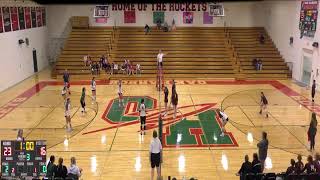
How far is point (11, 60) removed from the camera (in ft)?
86.7

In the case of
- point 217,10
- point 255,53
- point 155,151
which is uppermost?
point 217,10

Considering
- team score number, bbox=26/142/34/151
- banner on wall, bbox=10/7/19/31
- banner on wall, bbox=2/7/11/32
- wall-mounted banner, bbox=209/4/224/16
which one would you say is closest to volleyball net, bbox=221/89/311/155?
team score number, bbox=26/142/34/151

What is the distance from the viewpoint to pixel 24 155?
9445mm

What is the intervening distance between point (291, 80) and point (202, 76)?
666 cm

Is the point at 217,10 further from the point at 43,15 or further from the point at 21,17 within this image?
the point at 43,15

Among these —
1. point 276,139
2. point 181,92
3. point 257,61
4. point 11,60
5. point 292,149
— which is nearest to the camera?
point 292,149

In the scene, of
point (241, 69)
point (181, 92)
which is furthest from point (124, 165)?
point (241, 69)

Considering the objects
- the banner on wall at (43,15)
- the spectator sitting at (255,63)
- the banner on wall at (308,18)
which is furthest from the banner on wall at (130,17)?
the banner on wall at (308,18)

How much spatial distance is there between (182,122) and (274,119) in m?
4.40

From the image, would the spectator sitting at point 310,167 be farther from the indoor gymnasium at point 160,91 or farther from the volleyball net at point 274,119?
the volleyball net at point 274,119

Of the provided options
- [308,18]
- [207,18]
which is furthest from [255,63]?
[207,18]

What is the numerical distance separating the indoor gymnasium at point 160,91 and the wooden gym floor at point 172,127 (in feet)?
0.21

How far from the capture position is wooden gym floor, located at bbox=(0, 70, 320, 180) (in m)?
12.7

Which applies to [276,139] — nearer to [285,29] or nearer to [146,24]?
[285,29]
